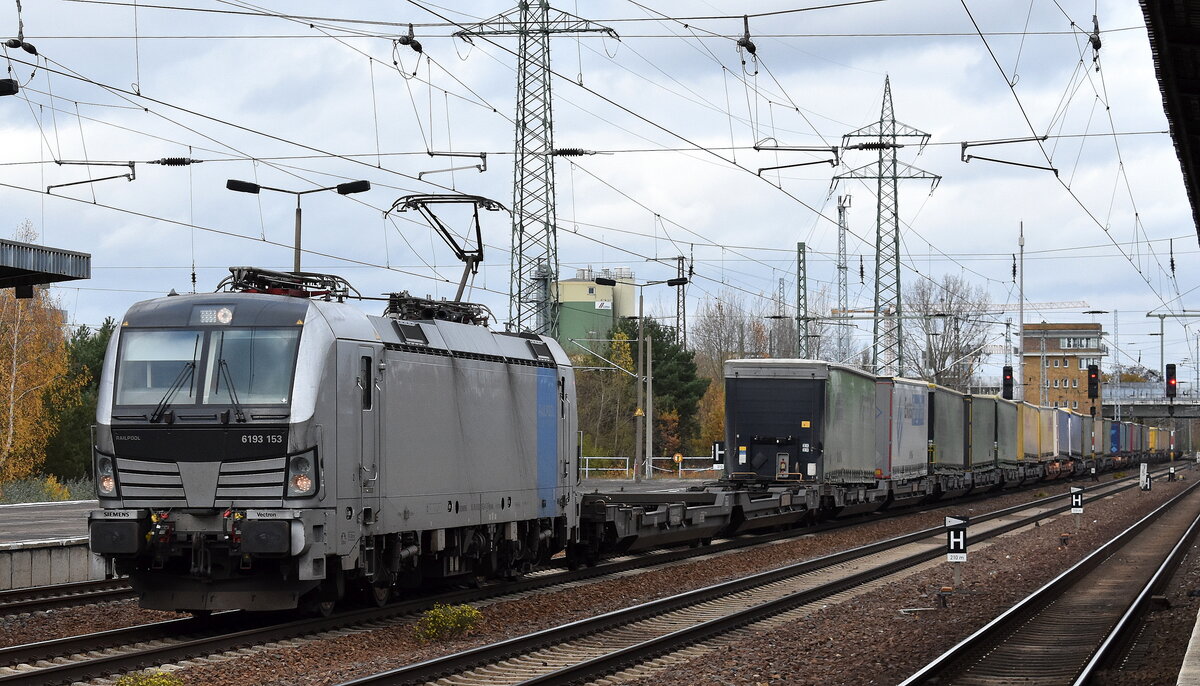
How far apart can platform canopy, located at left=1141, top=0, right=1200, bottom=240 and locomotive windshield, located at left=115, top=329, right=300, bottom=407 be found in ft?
27.7

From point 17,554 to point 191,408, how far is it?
6.65m

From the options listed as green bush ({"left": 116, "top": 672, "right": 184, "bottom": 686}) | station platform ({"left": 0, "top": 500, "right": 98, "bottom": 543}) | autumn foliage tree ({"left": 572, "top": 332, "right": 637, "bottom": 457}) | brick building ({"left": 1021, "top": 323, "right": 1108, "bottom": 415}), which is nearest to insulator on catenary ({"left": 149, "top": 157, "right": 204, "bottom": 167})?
station platform ({"left": 0, "top": 500, "right": 98, "bottom": 543})

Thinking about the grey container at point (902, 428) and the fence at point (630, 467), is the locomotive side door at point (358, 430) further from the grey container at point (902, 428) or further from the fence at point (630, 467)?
the fence at point (630, 467)

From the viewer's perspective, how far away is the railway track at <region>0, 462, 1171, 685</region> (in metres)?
11.6

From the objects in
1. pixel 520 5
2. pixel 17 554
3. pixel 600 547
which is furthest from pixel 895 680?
pixel 520 5

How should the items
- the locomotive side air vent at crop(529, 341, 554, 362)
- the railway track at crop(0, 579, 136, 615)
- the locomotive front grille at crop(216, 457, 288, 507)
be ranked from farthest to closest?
the locomotive side air vent at crop(529, 341, 554, 362)
the railway track at crop(0, 579, 136, 615)
the locomotive front grille at crop(216, 457, 288, 507)

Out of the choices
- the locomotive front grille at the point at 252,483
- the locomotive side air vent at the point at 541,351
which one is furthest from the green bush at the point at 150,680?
the locomotive side air vent at the point at 541,351

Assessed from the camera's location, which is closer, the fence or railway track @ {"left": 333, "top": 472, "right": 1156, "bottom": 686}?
railway track @ {"left": 333, "top": 472, "right": 1156, "bottom": 686}

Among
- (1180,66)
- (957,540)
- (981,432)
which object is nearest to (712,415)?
(981,432)

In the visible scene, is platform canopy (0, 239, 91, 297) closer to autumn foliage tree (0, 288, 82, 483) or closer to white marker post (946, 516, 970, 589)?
white marker post (946, 516, 970, 589)

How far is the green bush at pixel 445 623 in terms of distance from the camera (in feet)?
46.0

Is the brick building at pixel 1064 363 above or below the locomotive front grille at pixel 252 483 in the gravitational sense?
above

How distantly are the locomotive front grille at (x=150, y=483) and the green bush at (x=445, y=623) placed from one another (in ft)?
9.21

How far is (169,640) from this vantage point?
13516mm
